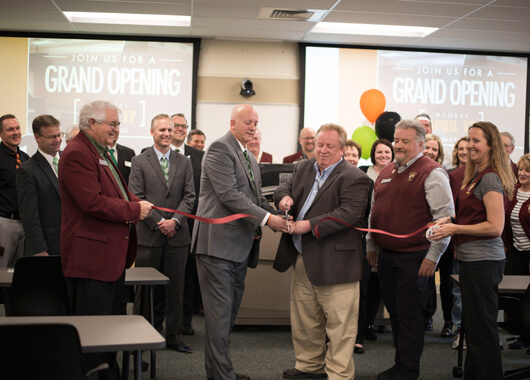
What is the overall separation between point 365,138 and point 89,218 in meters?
5.27

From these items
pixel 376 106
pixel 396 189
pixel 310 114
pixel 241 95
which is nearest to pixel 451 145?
pixel 376 106

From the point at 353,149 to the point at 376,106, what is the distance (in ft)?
10.3

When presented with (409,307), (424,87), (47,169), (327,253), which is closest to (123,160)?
(47,169)

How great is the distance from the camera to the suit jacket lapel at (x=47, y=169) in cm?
372

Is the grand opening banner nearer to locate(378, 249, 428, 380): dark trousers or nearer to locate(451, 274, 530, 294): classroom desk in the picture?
locate(378, 249, 428, 380): dark trousers

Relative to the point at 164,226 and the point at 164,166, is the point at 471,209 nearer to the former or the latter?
the point at 164,226

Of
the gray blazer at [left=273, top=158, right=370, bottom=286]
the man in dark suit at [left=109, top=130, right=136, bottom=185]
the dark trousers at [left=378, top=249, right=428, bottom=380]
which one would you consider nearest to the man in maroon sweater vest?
the dark trousers at [left=378, top=249, right=428, bottom=380]

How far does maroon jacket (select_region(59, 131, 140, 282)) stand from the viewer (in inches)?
103

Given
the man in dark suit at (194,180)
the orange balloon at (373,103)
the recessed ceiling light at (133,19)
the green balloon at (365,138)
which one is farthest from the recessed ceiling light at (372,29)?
the man in dark suit at (194,180)

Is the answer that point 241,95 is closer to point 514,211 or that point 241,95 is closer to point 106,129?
point 514,211

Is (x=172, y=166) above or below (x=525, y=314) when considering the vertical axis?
above

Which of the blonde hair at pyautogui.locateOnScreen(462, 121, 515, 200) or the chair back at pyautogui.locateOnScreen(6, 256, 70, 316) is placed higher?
the blonde hair at pyautogui.locateOnScreen(462, 121, 515, 200)

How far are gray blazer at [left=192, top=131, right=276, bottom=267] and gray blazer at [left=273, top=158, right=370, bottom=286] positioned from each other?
380mm

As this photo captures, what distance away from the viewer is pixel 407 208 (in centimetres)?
347
